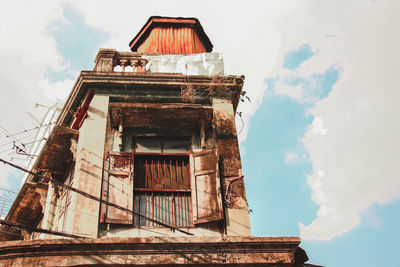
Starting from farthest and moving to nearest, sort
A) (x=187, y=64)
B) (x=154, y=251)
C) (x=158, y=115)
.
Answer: (x=187, y=64) < (x=158, y=115) < (x=154, y=251)

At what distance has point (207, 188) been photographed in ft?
28.5

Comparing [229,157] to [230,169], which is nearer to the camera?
[230,169]

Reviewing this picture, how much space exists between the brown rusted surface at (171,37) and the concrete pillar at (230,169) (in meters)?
3.86

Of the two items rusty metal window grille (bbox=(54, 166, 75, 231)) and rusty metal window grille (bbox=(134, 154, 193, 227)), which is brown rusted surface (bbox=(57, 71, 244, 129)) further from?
rusty metal window grille (bbox=(54, 166, 75, 231))

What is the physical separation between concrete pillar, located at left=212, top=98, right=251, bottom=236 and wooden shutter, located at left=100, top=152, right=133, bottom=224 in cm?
192

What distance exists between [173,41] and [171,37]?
24 centimetres

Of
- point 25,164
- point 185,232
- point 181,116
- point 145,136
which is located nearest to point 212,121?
point 181,116

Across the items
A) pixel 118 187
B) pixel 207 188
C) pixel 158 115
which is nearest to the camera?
pixel 118 187

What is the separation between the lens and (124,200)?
8.41 metres

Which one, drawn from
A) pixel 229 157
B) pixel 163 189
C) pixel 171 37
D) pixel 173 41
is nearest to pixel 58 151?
pixel 163 189

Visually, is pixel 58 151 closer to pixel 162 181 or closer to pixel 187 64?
pixel 162 181

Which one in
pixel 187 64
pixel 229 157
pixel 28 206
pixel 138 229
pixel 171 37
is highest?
pixel 171 37

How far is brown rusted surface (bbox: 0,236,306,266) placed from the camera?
21.5ft

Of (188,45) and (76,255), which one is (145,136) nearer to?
(76,255)
